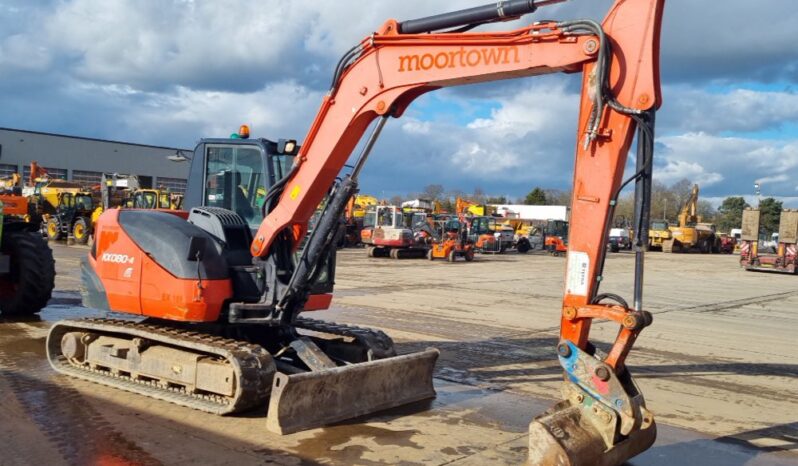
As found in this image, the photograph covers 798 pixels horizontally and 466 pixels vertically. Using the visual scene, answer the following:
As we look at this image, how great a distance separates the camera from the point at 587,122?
5.21 metres

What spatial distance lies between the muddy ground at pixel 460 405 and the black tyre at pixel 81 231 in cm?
1675

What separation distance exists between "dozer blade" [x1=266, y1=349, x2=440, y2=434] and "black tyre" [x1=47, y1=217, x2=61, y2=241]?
28595 mm

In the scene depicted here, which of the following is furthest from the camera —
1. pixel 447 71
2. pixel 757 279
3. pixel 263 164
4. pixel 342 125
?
pixel 757 279

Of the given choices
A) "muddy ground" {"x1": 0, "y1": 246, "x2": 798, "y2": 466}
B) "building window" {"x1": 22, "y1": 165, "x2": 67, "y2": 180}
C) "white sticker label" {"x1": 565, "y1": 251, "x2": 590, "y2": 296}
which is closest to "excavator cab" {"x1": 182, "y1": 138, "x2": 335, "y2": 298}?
"muddy ground" {"x1": 0, "y1": 246, "x2": 798, "y2": 466}

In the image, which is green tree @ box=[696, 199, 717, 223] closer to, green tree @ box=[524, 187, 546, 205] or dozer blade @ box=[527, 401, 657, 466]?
green tree @ box=[524, 187, 546, 205]

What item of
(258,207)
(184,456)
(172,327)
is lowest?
(184,456)

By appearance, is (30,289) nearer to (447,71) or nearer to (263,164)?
(263,164)

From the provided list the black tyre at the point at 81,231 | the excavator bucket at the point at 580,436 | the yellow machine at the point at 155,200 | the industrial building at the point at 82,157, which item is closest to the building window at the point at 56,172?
the industrial building at the point at 82,157

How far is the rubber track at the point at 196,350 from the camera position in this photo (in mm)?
6062

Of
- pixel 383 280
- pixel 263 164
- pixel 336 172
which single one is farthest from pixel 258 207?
pixel 383 280

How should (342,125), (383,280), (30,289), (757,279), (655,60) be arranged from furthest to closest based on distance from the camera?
1. (757,279)
2. (383,280)
3. (30,289)
4. (342,125)
5. (655,60)

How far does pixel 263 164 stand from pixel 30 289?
18.6 ft

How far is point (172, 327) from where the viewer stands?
24.1ft

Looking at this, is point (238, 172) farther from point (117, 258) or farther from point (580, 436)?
point (580, 436)
